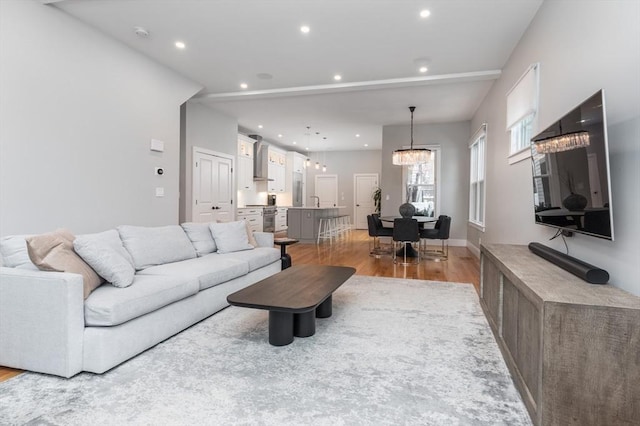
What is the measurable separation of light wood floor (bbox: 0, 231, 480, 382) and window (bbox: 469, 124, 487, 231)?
74 cm

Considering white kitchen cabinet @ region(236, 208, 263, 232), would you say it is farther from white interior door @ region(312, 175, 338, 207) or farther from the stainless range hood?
white interior door @ region(312, 175, 338, 207)

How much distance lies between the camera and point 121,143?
437 cm

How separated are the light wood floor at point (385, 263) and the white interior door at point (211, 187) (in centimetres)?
172

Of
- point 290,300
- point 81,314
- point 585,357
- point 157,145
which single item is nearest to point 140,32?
point 157,145

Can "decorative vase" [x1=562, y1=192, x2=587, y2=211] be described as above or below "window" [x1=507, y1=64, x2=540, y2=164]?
below

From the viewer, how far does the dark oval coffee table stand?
7.95ft

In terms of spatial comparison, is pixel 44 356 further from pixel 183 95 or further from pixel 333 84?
pixel 333 84

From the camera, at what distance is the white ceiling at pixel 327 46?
3512 millimetres

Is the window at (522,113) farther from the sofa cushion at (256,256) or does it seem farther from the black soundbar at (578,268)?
the sofa cushion at (256,256)

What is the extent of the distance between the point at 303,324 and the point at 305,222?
5947 mm

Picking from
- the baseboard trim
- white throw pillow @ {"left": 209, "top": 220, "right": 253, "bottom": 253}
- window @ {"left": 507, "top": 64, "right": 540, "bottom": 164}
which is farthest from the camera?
the baseboard trim

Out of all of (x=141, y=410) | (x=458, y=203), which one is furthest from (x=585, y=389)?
(x=458, y=203)

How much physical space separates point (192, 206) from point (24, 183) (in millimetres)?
3219

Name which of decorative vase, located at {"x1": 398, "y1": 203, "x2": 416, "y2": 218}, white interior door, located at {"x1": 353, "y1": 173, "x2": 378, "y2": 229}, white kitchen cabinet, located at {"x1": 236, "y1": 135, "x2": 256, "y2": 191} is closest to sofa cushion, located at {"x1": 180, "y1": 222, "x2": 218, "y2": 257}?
decorative vase, located at {"x1": 398, "y1": 203, "x2": 416, "y2": 218}
